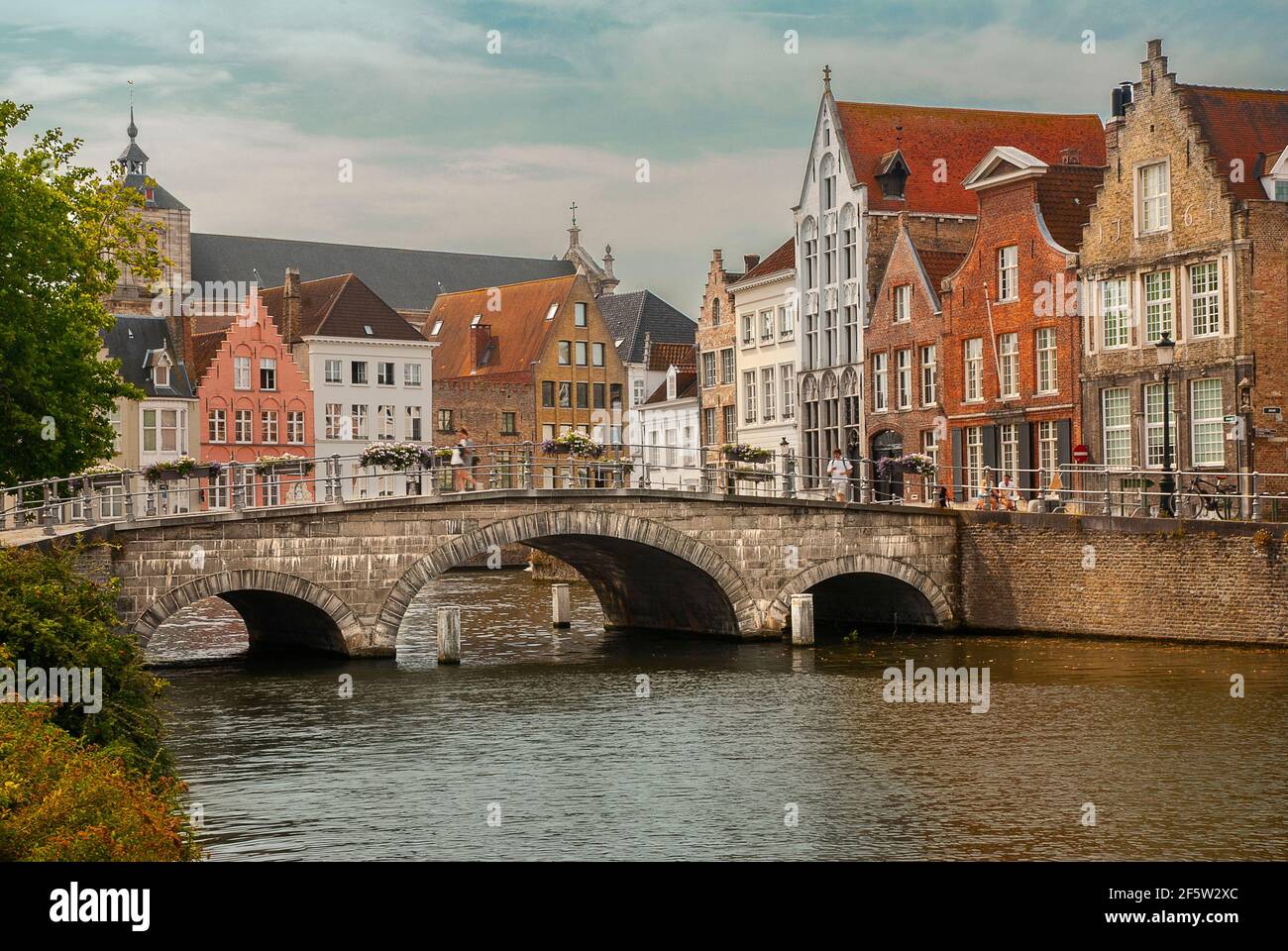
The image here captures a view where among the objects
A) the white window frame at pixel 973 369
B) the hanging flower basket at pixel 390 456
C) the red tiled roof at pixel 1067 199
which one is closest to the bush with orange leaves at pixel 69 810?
the hanging flower basket at pixel 390 456

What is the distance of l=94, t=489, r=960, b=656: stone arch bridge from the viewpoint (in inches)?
1283

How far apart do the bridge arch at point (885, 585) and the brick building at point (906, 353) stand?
32.7ft

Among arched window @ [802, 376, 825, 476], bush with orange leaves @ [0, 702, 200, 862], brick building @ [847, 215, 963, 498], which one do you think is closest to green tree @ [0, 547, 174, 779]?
bush with orange leaves @ [0, 702, 200, 862]

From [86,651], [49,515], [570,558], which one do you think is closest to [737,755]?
[86,651]

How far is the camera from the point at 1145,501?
134 feet

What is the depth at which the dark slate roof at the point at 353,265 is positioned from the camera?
114 meters

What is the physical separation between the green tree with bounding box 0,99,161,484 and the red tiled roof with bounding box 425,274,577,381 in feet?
156

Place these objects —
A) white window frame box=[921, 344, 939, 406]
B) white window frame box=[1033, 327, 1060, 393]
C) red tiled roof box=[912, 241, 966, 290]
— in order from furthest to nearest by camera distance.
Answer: red tiled roof box=[912, 241, 966, 290] → white window frame box=[921, 344, 939, 406] → white window frame box=[1033, 327, 1060, 393]

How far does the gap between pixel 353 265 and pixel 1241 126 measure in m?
82.9

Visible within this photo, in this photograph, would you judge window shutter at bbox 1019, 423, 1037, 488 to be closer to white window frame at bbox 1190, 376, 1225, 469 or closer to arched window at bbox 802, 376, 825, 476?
white window frame at bbox 1190, 376, 1225, 469

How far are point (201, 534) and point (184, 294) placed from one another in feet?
269

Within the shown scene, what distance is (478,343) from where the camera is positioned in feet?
302

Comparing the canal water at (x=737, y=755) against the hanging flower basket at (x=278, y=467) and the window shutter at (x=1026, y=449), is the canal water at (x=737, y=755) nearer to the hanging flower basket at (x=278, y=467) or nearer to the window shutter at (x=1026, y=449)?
the hanging flower basket at (x=278, y=467)

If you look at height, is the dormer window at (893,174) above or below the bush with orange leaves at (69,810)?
above
